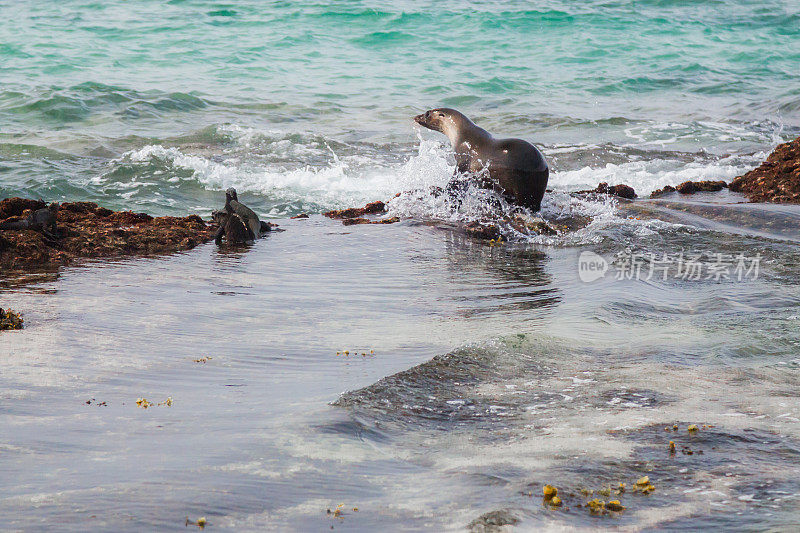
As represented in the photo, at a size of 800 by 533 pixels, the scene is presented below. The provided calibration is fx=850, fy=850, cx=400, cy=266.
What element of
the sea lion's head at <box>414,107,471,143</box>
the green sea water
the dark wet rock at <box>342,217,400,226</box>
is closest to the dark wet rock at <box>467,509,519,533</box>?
the dark wet rock at <box>342,217,400,226</box>

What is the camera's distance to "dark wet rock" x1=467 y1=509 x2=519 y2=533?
2207 mm

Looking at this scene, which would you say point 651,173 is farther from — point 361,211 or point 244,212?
point 244,212

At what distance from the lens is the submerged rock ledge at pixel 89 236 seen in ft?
19.8

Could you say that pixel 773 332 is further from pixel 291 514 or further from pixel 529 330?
pixel 291 514

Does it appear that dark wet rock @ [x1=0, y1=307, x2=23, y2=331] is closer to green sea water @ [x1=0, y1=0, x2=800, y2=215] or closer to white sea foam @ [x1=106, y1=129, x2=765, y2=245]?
white sea foam @ [x1=106, y1=129, x2=765, y2=245]

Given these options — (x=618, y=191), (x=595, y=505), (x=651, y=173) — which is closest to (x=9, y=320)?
(x=595, y=505)

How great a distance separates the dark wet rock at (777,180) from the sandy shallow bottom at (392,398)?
2930mm

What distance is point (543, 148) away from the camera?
13.6 metres

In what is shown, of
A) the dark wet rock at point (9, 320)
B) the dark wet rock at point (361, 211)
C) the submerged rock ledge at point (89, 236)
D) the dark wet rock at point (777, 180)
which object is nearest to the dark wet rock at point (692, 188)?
the dark wet rock at point (777, 180)

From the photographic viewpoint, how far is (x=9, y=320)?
14.0 feet

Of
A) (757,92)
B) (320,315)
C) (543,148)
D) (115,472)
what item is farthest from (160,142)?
(757,92)

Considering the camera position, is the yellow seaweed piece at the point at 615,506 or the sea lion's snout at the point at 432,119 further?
the sea lion's snout at the point at 432,119

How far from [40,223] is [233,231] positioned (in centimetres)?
152

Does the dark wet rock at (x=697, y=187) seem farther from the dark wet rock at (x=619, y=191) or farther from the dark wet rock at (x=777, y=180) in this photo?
the dark wet rock at (x=619, y=191)
